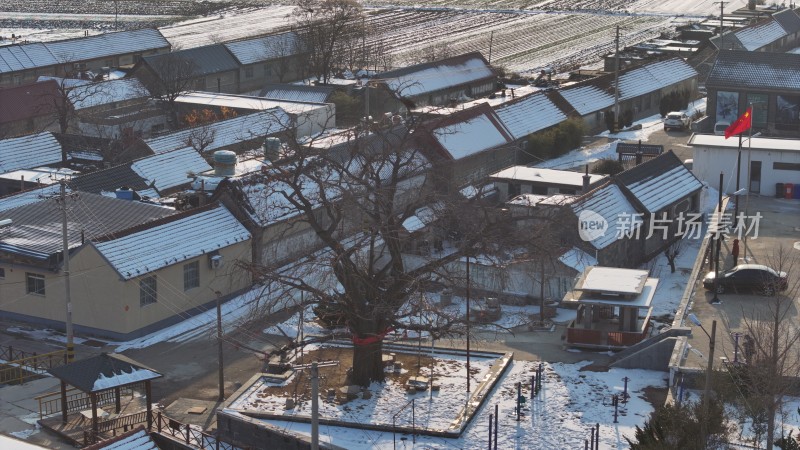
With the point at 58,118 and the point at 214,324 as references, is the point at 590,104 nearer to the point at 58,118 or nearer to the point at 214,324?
the point at 58,118

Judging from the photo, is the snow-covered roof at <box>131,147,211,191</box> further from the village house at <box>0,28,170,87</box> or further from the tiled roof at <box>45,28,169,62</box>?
the tiled roof at <box>45,28,169,62</box>

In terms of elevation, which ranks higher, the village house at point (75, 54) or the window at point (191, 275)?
the village house at point (75, 54)

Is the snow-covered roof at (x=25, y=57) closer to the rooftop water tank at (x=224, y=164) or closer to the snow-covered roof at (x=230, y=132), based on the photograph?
the snow-covered roof at (x=230, y=132)

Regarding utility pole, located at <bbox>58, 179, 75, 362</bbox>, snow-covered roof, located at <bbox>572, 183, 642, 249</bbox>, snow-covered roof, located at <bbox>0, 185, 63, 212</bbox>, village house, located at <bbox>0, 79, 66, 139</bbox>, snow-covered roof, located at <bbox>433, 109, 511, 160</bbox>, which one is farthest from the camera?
village house, located at <bbox>0, 79, 66, 139</bbox>

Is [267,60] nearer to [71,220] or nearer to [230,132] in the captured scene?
[230,132]

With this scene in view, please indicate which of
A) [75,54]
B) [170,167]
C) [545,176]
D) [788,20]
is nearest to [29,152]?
[170,167]

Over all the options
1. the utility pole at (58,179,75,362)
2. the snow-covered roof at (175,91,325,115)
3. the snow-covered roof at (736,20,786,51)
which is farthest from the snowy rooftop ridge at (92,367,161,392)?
the snow-covered roof at (736,20,786,51)

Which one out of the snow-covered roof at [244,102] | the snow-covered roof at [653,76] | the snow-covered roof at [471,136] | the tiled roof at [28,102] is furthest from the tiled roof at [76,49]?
the snow-covered roof at [653,76]
